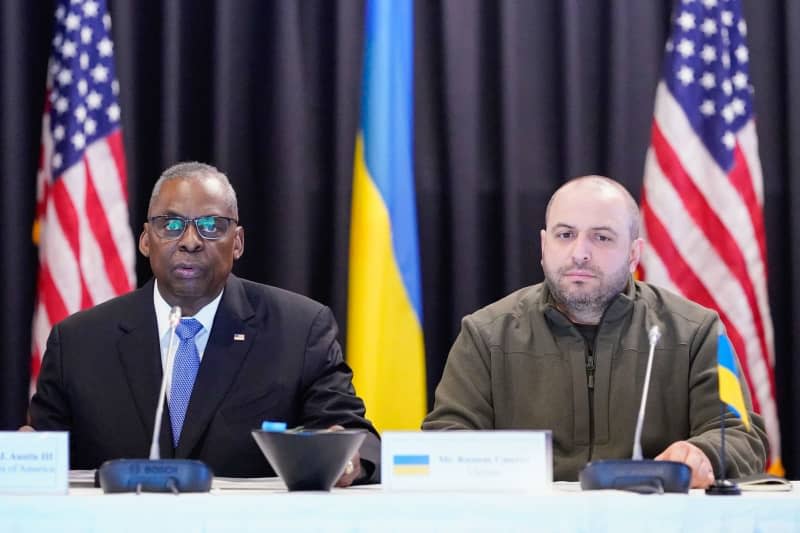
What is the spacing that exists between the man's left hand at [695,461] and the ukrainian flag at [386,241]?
1857 mm

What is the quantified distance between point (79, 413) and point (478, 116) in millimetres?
2313

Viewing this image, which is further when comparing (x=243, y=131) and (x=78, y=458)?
(x=243, y=131)

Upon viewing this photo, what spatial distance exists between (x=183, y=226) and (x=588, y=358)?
1.28m

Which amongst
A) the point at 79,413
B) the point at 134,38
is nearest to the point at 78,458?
the point at 79,413

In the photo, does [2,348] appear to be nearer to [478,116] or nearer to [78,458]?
[78,458]

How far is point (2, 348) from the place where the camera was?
4750mm

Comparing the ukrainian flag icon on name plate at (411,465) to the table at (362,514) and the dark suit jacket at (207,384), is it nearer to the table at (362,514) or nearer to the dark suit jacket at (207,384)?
the table at (362,514)

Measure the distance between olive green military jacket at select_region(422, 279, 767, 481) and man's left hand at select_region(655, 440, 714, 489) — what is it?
0.52 m

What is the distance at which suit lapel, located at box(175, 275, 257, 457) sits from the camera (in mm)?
3330

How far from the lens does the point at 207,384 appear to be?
11.1 ft

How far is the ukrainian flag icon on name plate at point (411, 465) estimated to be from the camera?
2.31m

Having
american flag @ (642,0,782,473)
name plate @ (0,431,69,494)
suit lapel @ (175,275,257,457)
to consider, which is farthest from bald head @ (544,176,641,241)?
name plate @ (0,431,69,494)

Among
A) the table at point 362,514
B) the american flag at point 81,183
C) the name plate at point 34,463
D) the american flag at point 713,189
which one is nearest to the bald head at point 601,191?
the american flag at point 713,189

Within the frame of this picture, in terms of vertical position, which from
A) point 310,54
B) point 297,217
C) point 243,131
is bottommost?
point 297,217
